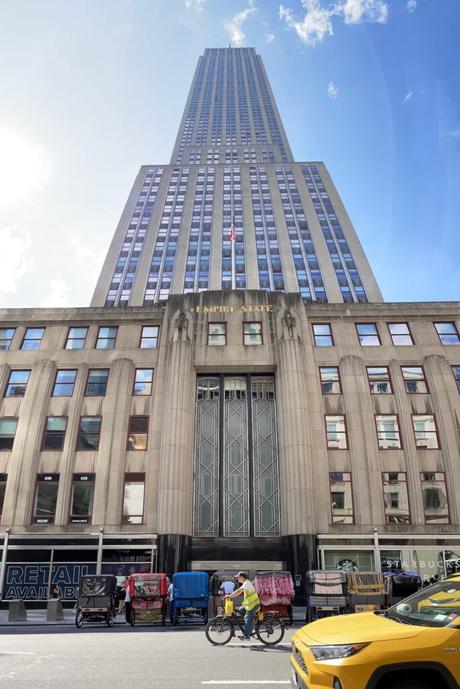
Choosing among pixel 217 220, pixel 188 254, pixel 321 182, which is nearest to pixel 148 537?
pixel 188 254

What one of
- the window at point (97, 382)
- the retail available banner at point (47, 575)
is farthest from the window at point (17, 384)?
the retail available banner at point (47, 575)

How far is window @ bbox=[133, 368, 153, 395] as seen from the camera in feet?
100

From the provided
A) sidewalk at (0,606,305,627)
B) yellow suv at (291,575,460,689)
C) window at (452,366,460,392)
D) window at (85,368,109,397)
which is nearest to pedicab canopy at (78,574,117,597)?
sidewalk at (0,606,305,627)

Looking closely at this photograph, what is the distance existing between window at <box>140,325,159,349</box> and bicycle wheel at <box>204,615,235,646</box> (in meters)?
22.5

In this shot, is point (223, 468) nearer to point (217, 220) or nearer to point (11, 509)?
point (11, 509)

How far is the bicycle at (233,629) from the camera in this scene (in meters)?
11.2

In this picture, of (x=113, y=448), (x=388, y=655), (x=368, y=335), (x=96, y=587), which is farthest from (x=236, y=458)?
(x=388, y=655)

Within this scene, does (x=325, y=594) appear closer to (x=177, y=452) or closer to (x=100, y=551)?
(x=177, y=452)

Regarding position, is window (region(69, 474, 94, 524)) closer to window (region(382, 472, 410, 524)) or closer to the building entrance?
the building entrance

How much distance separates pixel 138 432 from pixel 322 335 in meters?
13.9

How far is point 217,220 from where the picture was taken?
81.2 metres

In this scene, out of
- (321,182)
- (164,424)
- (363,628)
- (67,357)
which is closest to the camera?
(363,628)

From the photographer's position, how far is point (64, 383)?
3112 centimetres

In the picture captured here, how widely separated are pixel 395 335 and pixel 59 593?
25.5 metres
